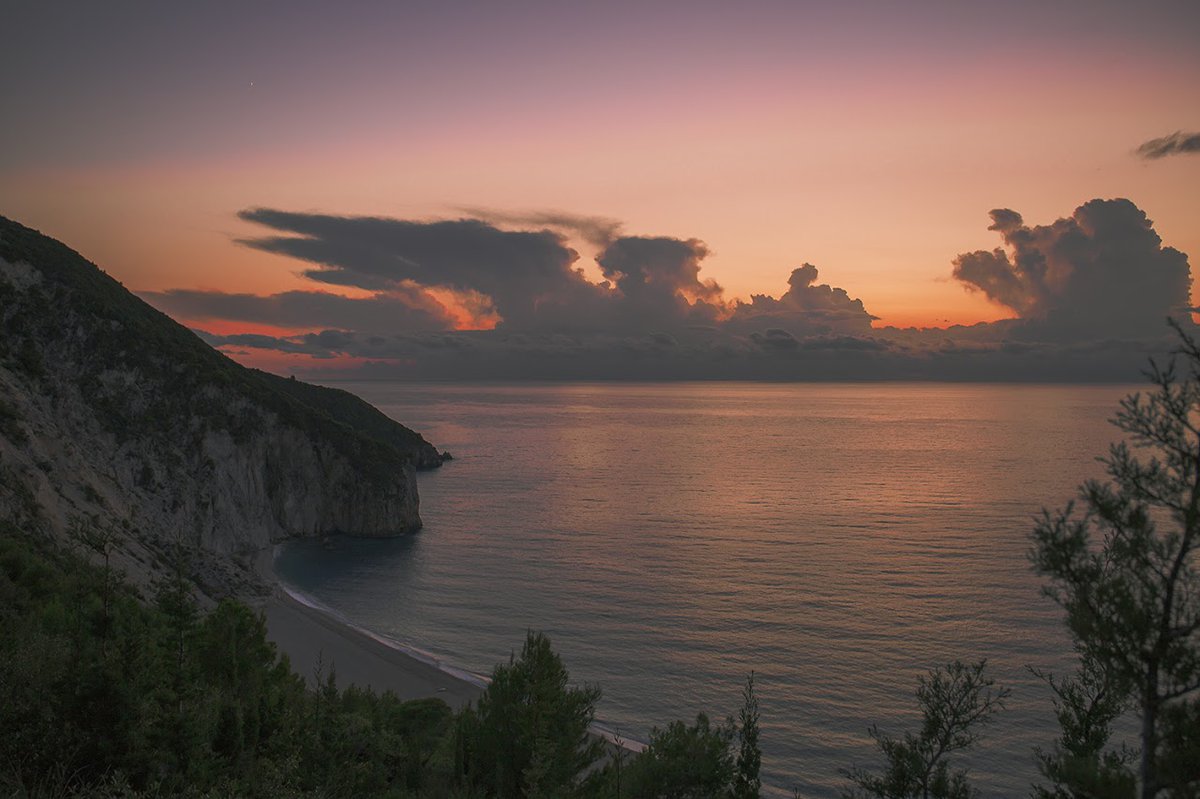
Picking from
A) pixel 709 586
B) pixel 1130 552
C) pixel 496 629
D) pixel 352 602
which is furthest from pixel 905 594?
pixel 1130 552

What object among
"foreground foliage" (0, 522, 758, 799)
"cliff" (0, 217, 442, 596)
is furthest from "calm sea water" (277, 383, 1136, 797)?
"foreground foliage" (0, 522, 758, 799)

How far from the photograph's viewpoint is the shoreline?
40.2 metres

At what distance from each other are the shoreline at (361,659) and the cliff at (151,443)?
16.4ft

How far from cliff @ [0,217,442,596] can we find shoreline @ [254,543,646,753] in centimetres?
500

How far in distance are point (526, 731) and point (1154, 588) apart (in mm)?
18314

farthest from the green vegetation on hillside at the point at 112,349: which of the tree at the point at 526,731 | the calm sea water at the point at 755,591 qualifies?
the tree at the point at 526,731

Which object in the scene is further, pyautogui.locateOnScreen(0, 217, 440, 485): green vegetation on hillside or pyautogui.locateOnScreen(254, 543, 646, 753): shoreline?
pyautogui.locateOnScreen(0, 217, 440, 485): green vegetation on hillside

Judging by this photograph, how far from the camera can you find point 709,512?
88812mm

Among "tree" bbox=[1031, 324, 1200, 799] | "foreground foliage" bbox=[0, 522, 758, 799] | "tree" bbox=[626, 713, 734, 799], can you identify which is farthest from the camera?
"tree" bbox=[626, 713, 734, 799]

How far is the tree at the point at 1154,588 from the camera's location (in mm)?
10516

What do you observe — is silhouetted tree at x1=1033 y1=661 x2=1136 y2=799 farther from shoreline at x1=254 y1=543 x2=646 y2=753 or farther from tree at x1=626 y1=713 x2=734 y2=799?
shoreline at x1=254 y1=543 x2=646 y2=753

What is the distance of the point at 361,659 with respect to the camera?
4500 cm

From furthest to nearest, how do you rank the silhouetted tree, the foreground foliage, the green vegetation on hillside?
the green vegetation on hillside
the foreground foliage
the silhouetted tree

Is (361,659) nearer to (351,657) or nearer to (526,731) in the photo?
(351,657)
